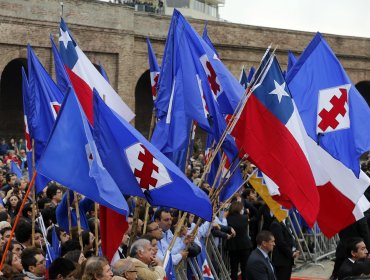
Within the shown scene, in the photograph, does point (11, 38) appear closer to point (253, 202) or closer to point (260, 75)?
point (253, 202)

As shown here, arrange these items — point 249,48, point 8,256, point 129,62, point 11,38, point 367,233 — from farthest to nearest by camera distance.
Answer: point 249,48, point 129,62, point 11,38, point 367,233, point 8,256

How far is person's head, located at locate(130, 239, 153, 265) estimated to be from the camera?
9.02 meters

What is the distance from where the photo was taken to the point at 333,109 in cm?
1255

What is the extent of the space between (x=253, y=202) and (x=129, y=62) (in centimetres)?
1819

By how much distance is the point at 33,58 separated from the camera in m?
12.3

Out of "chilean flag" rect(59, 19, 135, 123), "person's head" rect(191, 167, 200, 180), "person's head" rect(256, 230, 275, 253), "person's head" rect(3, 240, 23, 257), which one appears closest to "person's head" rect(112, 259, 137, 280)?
"person's head" rect(3, 240, 23, 257)

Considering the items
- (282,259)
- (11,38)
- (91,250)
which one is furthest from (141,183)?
(11,38)

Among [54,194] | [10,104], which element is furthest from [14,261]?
[10,104]

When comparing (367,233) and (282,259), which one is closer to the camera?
(282,259)

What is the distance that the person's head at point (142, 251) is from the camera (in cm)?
902

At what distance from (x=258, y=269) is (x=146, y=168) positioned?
2522 mm

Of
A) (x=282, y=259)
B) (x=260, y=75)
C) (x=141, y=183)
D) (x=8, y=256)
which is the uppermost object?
(x=260, y=75)

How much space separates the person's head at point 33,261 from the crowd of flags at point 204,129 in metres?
0.64

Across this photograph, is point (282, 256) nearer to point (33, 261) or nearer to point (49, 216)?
point (49, 216)
